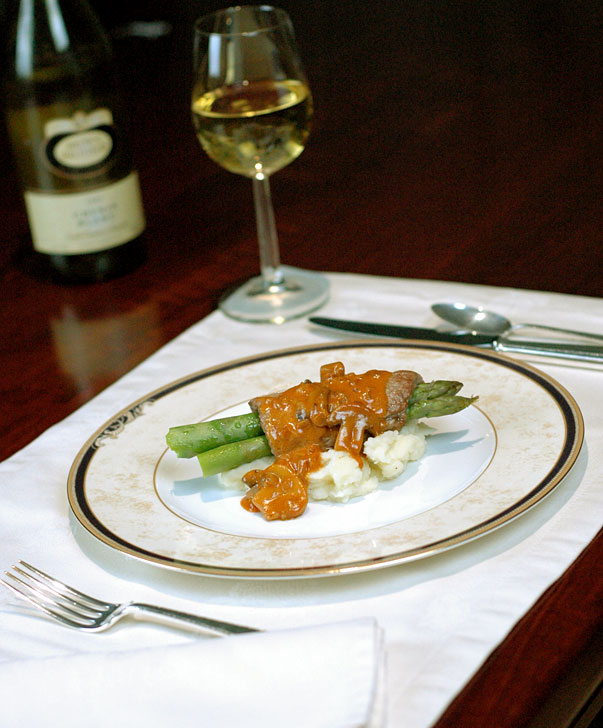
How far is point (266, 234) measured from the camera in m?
A: 1.55

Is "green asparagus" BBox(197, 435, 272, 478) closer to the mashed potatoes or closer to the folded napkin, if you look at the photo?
the mashed potatoes

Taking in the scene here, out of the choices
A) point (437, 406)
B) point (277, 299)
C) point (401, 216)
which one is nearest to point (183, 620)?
point (437, 406)

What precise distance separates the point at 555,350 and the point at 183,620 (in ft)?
2.12

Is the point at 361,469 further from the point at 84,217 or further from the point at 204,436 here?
the point at 84,217

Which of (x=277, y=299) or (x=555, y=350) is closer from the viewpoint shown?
(x=555, y=350)

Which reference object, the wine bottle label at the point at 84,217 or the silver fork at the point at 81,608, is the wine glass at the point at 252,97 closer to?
the wine bottle label at the point at 84,217

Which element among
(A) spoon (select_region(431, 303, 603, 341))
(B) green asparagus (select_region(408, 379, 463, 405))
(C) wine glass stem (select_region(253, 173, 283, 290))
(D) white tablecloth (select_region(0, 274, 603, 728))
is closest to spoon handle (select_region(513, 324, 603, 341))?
(A) spoon (select_region(431, 303, 603, 341))

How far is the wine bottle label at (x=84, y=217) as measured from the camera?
1.58 m

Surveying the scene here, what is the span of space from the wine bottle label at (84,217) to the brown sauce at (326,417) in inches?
28.0

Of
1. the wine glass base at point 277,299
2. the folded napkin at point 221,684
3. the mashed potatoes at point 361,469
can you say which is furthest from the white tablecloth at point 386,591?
the wine glass base at point 277,299

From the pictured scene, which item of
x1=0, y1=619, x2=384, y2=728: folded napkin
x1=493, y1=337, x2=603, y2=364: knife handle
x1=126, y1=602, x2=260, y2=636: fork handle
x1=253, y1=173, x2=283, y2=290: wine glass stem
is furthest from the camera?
x1=253, y1=173, x2=283, y2=290: wine glass stem

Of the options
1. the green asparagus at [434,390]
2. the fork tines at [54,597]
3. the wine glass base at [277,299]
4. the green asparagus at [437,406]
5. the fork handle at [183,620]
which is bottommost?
the wine glass base at [277,299]

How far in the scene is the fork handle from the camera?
764mm

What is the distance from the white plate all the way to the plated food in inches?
0.7
